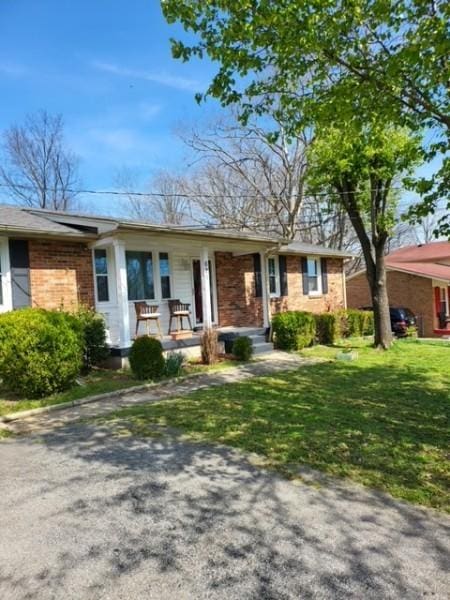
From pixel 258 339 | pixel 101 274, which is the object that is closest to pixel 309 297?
pixel 258 339

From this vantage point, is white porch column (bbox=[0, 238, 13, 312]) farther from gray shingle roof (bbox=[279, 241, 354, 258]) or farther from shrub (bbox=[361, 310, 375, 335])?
shrub (bbox=[361, 310, 375, 335])

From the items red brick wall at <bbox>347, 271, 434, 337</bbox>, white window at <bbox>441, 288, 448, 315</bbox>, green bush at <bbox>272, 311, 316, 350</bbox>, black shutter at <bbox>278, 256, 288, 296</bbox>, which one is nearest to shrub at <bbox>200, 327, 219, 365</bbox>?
green bush at <bbox>272, 311, 316, 350</bbox>

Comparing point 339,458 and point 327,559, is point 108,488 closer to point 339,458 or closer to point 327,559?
point 327,559

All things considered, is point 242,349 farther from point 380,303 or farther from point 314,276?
point 314,276

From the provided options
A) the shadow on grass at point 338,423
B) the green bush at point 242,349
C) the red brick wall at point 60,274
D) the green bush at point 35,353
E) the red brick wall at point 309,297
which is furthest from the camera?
the red brick wall at point 309,297

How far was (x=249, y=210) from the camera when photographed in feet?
96.5

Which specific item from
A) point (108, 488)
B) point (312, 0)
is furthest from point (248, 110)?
point (108, 488)

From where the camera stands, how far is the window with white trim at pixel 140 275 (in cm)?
1158

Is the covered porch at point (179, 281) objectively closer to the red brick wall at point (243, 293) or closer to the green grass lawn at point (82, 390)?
the red brick wall at point (243, 293)

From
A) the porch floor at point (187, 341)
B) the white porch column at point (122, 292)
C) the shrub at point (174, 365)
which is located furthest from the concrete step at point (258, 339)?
the white porch column at point (122, 292)

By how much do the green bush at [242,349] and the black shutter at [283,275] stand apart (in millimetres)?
4827

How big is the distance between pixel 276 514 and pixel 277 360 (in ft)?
26.3

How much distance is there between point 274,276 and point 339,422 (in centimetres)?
1004

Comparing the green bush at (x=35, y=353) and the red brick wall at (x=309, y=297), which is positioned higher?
the red brick wall at (x=309, y=297)
